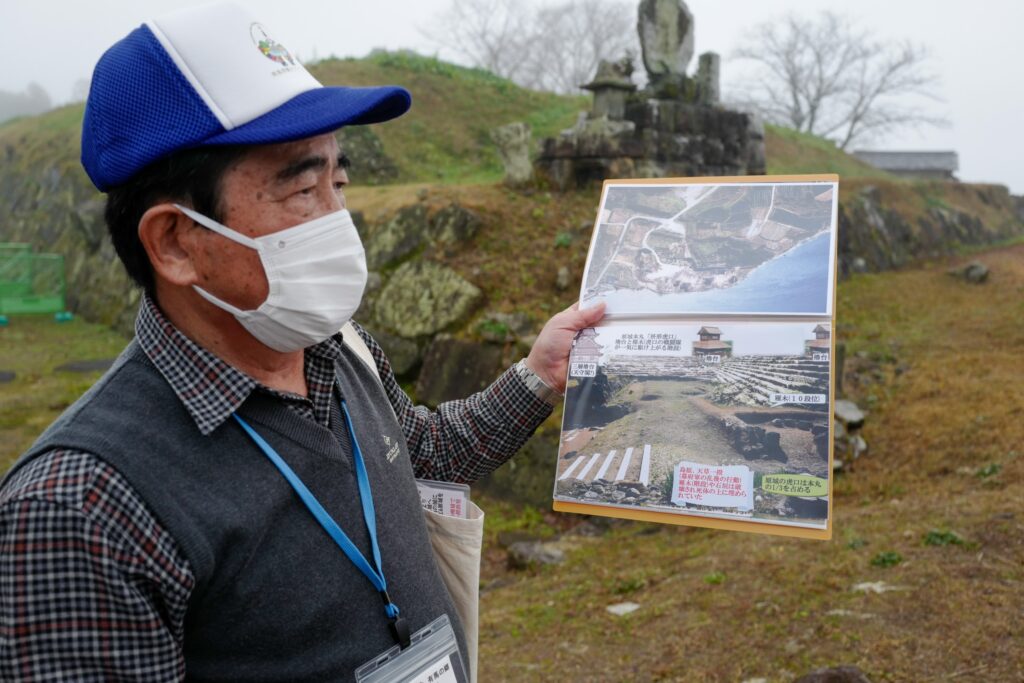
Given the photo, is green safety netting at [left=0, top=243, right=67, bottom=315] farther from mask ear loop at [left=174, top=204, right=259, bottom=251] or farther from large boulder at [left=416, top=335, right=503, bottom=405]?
mask ear loop at [left=174, top=204, right=259, bottom=251]

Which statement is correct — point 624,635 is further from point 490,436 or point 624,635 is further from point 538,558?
point 490,436

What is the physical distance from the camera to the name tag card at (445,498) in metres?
2.00

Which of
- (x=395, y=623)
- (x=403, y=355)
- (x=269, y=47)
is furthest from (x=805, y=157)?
(x=395, y=623)

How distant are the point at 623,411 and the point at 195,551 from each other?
105 cm

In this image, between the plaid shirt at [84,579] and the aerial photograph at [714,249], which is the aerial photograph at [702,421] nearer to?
the aerial photograph at [714,249]

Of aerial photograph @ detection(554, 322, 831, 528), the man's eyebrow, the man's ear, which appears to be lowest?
aerial photograph @ detection(554, 322, 831, 528)

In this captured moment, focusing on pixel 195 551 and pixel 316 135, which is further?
pixel 316 135

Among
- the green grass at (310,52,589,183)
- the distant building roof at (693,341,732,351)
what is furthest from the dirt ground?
the green grass at (310,52,589,183)

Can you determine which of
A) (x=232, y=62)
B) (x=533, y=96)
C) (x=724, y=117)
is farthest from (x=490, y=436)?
(x=533, y=96)

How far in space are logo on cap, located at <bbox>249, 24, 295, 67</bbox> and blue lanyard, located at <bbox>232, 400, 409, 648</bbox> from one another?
2.05 feet

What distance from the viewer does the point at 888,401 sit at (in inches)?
306

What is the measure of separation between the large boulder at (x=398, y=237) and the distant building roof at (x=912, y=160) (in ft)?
80.6

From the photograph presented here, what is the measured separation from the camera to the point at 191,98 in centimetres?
139

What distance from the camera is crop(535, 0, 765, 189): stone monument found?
9.82m
